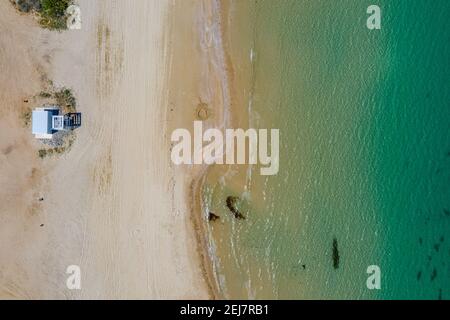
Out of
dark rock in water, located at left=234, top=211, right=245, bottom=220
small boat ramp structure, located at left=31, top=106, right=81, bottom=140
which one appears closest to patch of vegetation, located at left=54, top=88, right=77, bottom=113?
small boat ramp structure, located at left=31, top=106, right=81, bottom=140

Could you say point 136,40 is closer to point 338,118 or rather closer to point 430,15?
point 338,118

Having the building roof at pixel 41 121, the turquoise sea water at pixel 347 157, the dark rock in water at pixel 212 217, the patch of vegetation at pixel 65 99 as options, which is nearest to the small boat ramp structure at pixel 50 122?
the building roof at pixel 41 121

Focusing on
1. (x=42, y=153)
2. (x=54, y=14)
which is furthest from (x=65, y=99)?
(x=54, y=14)

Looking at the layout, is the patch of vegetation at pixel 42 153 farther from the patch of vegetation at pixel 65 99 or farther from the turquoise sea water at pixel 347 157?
the turquoise sea water at pixel 347 157

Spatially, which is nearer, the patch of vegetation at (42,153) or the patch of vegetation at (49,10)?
the patch of vegetation at (49,10)

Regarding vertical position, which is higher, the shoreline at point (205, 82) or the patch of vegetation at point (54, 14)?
the patch of vegetation at point (54, 14)
